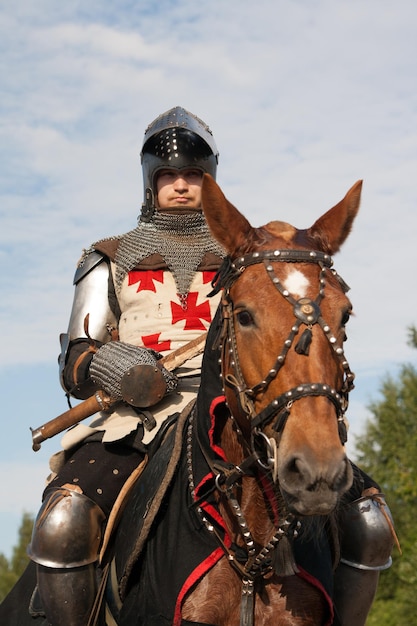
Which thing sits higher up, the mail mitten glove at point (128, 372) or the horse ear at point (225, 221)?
the horse ear at point (225, 221)

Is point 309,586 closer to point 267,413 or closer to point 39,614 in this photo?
point 267,413

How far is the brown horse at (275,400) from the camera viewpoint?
4160 millimetres

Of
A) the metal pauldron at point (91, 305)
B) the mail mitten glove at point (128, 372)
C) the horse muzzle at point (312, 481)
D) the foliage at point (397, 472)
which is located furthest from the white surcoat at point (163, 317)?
the foliage at point (397, 472)

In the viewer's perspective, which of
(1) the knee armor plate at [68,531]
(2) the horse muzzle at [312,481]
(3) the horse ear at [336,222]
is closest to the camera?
(2) the horse muzzle at [312,481]

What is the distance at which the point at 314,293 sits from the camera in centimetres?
455

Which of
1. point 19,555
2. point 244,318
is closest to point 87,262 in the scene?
point 244,318

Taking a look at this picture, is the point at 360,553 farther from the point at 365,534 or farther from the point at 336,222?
the point at 336,222

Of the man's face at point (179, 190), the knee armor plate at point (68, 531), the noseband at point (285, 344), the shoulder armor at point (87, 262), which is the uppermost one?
the man's face at point (179, 190)

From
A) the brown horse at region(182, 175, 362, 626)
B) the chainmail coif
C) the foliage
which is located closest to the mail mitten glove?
the chainmail coif

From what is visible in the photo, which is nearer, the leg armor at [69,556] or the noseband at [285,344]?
the noseband at [285,344]

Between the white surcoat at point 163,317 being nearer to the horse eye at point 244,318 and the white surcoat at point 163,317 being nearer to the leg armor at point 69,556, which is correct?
the leg armor at point 69,556

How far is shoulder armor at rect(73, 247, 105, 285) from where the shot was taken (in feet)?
23.7

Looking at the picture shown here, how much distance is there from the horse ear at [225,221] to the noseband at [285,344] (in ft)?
0.35

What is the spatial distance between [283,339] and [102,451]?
2.17m
